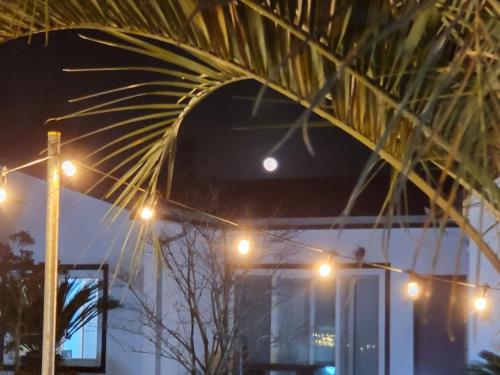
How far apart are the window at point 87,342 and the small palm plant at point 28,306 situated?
584 millimetres

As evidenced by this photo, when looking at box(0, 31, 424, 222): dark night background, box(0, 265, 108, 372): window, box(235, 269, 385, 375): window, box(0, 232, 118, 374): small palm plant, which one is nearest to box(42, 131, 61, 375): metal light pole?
box(0, 31, 424, 222): dark night background

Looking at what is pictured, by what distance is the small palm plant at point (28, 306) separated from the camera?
31.2 feet

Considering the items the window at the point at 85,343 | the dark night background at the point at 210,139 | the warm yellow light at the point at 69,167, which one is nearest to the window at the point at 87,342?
the window at the point at 85,343

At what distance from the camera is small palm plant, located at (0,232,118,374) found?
9.52m

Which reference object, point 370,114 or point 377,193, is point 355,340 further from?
point 370,114

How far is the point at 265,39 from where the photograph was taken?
2.44m

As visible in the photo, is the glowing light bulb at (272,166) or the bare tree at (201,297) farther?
the glowing light bulb at (272,166)

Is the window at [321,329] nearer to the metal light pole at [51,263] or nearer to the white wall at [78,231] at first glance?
the white wall at [78,231]

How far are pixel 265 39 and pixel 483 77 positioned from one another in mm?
1166

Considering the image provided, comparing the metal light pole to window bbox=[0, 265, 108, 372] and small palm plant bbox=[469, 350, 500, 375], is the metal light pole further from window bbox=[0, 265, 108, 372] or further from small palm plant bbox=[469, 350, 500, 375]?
window bbox=[0, 265, 108, 372]

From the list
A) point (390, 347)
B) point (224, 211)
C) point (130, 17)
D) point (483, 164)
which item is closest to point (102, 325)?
point (224, 211)

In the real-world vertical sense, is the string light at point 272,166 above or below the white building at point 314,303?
above

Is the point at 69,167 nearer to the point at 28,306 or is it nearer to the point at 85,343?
the point at 28,306

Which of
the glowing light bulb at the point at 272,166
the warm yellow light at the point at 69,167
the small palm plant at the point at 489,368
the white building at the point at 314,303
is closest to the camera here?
the small palm plant at the point at 489,368
